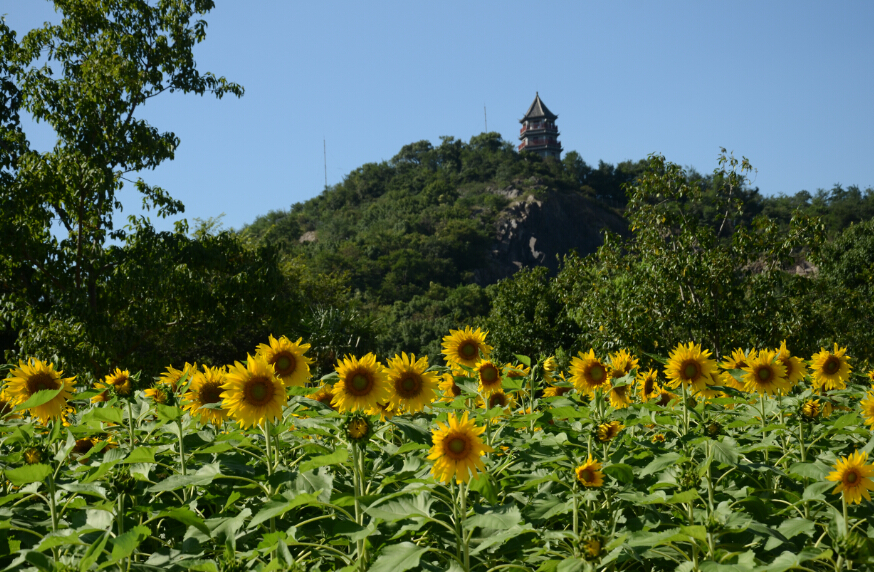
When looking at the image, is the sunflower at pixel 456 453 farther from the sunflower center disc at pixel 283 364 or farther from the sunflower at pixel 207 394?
the sunflower at pixel 207 394

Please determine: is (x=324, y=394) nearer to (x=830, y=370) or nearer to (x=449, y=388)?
(x=449, y=388)

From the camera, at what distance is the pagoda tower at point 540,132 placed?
329ft

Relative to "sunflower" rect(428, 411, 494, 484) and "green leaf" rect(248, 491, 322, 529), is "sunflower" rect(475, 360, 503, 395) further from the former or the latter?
"green leaf" rect(248, 491, 322, 529)

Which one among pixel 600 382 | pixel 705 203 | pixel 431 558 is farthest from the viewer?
pixel 705 203

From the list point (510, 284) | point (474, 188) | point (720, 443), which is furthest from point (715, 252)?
point (474, 188)

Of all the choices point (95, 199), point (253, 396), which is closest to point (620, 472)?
point (253, 396)

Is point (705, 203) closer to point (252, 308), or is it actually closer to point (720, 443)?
point (252, 308)

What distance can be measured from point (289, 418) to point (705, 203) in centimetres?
6283

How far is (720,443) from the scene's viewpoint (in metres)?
1.96

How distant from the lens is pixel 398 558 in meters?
1.44

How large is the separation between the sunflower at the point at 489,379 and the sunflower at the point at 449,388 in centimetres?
24

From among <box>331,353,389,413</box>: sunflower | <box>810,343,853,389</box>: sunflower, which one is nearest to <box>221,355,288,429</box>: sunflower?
<box>331,353,389,413</box>: sunflower

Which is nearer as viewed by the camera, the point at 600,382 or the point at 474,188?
the point at 600,382

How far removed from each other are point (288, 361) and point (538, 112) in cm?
10596
